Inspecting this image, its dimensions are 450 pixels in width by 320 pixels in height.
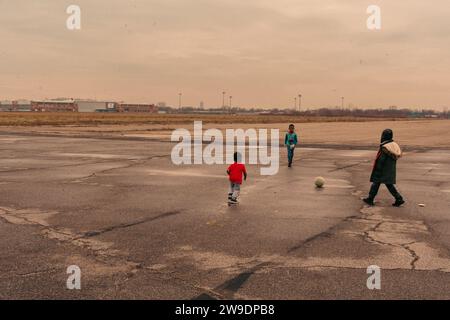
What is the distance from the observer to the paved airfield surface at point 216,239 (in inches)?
207

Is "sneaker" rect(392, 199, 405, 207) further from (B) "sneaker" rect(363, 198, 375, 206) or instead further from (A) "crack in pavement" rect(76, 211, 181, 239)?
(A) "crack in pavement" rect(76, 211, 181, 239)

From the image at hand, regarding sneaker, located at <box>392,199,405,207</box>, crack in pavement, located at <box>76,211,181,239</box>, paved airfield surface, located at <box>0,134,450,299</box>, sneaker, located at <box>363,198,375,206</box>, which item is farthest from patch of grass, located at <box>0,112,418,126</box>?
sneaker, located at <box>392,199,405,207</box>

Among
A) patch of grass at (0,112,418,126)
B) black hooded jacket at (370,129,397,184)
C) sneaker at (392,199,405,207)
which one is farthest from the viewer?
patch of grass at (0,112,418,126)

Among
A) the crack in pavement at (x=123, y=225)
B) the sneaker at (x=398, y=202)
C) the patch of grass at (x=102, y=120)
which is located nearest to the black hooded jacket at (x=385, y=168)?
→ the sneaker at (x=398, y=202)

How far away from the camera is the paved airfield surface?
5254 millimetres

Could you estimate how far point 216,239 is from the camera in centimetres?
727

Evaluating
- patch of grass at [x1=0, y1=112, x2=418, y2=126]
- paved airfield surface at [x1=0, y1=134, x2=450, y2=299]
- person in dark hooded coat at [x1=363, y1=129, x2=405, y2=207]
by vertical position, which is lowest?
paved airfield surface at [x1=0, y1=134, x2=450, y2=299]

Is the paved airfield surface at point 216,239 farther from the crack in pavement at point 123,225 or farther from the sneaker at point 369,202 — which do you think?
the sneaker at point 369,202

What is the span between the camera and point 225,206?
10047 millimetres

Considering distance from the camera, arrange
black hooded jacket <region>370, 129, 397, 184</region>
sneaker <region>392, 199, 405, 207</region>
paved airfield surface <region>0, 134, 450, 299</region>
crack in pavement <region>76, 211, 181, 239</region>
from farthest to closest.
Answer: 1. black hooded jacket <region>370, 129, 397, 184</region>
2. sneaker <region>392, 199, 405, 207</region>
3. crack in pavement <region>76, 211, 181, 239</region>
4. paved airfield surface <region>0, 134, 450, 299</region>

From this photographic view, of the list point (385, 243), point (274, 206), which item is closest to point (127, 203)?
point (274, 206)
